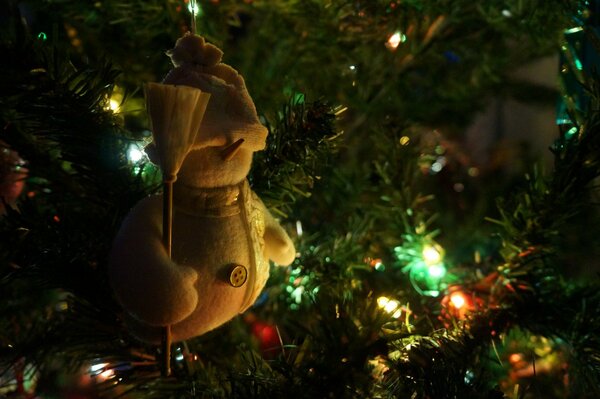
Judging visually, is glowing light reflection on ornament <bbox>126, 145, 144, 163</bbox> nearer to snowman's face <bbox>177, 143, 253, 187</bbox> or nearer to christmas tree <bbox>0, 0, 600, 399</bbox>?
christmas tree <bbox>0, 0, 600, 399</bbox>

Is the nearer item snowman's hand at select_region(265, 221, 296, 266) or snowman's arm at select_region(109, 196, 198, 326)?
snowman's arm at select_region(109, 196, 198, 326)

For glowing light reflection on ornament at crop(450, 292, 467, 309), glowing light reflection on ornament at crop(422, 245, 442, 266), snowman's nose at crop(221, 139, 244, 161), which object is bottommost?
glowing light reflection on ornament at crop(450, 292, 467, 309)

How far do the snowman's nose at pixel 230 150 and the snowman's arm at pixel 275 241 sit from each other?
0.25 ft

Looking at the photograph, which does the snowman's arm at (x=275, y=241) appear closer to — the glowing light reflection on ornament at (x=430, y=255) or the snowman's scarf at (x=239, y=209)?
the snowman's scarf at (x=239, y=209)

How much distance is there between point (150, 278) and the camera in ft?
1.25

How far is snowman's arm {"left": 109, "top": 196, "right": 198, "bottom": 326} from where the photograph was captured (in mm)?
379

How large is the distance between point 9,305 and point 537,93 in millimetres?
940

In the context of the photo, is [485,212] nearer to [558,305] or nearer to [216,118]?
[558,305]

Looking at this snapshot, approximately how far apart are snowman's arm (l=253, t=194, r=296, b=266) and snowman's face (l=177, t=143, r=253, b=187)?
6 centimetres

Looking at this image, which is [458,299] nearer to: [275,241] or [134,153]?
[275,241]

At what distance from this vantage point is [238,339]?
2.09 ft

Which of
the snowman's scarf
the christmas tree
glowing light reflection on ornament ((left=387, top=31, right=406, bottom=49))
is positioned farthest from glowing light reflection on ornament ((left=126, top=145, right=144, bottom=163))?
glowing light reflection on ornament ((left=387, top=31, right=406, bottom=49))

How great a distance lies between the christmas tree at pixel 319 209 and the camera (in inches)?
17.6

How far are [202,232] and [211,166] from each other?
2.0 inches
